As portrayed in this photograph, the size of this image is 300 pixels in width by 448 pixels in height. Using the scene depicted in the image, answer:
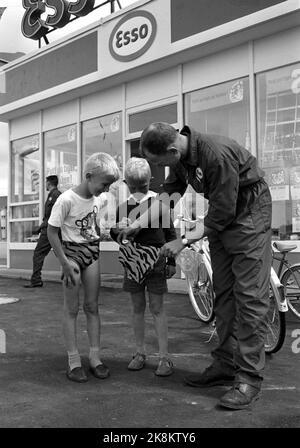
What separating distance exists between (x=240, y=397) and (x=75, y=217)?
1.62 metres

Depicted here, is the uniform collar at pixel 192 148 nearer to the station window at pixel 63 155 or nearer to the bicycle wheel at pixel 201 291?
the bicycle wheel at pixel 201 291

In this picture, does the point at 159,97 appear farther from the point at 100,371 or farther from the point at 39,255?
the point at 100,371

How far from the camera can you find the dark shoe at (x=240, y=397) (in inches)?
117

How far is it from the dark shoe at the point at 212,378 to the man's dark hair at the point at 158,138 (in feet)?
4.98

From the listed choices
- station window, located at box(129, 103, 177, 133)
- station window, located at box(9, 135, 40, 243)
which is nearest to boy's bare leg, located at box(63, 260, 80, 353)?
station window, located at box(129, 103, 177, 133)

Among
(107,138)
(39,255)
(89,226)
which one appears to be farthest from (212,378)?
(107,138)


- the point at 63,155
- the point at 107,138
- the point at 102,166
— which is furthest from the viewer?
the point at 63,155

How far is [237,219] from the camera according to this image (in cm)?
316

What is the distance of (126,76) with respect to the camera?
9.80 meters

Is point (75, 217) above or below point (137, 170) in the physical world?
below

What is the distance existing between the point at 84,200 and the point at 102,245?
6735 millimetres

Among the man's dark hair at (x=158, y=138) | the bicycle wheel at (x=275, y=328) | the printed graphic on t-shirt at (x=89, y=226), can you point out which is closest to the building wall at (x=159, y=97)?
the bicycle wheel at (x=275, y=328)
